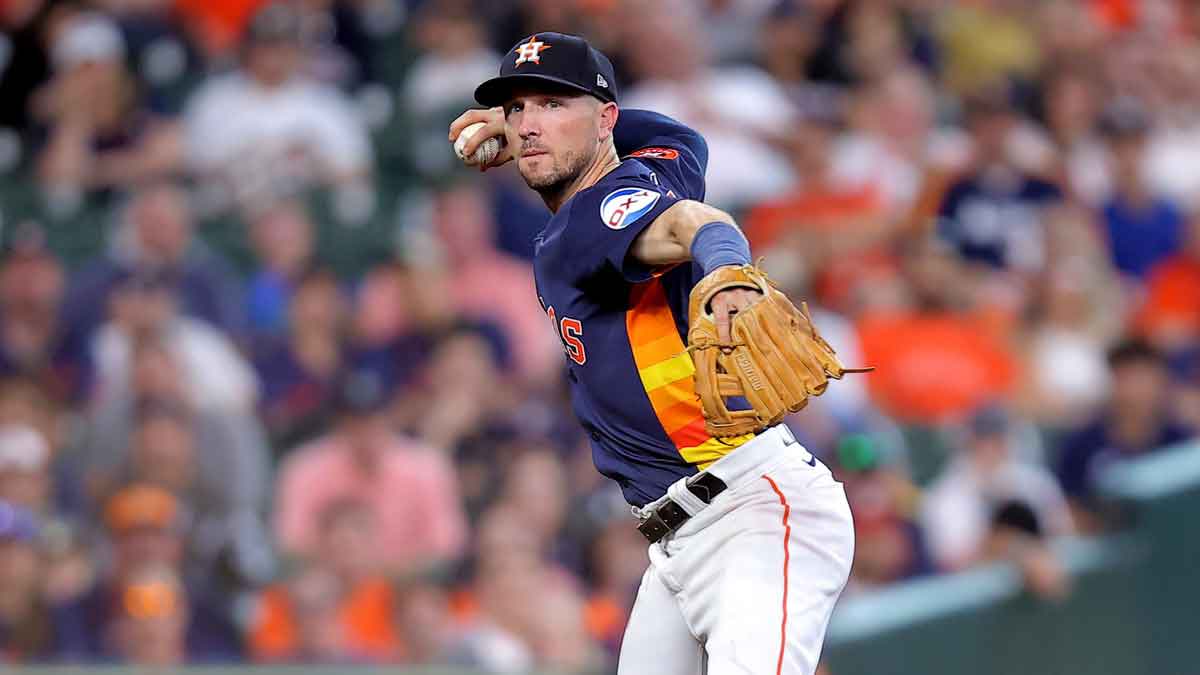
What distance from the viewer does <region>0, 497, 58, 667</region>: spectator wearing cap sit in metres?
6.51

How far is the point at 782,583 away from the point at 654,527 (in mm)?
361

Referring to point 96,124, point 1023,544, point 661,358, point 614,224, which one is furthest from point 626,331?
point 96,124

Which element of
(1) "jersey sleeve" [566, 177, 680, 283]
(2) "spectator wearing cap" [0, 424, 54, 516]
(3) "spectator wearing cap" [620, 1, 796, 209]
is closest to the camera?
(1) "jersey sleeve" [566, 177, 680, 283]

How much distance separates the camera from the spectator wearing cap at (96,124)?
8.47 m

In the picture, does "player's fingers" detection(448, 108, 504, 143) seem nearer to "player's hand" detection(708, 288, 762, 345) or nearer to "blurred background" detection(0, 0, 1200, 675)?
"player's hand" detection(708, 288, 762, 345)

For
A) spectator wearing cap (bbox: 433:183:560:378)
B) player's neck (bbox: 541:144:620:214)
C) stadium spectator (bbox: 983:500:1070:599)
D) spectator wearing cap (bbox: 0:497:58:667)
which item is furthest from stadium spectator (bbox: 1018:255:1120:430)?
player's neck (bbox: 541:144:620:214)

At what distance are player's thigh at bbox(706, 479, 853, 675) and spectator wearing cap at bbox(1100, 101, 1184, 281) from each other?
6630 mm

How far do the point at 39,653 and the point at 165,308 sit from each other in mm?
1627

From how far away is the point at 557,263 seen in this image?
3.77 metres

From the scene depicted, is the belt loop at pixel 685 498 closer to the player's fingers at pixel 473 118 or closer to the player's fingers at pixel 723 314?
the player's fingers at pixel 723 314

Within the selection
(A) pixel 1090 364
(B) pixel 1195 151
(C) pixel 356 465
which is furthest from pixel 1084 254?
(C) pixel 356 465

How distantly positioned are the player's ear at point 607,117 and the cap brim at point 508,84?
6 cm

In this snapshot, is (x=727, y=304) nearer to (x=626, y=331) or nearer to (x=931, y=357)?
(x=626, y=331)

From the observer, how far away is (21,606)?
6543 millimetres
